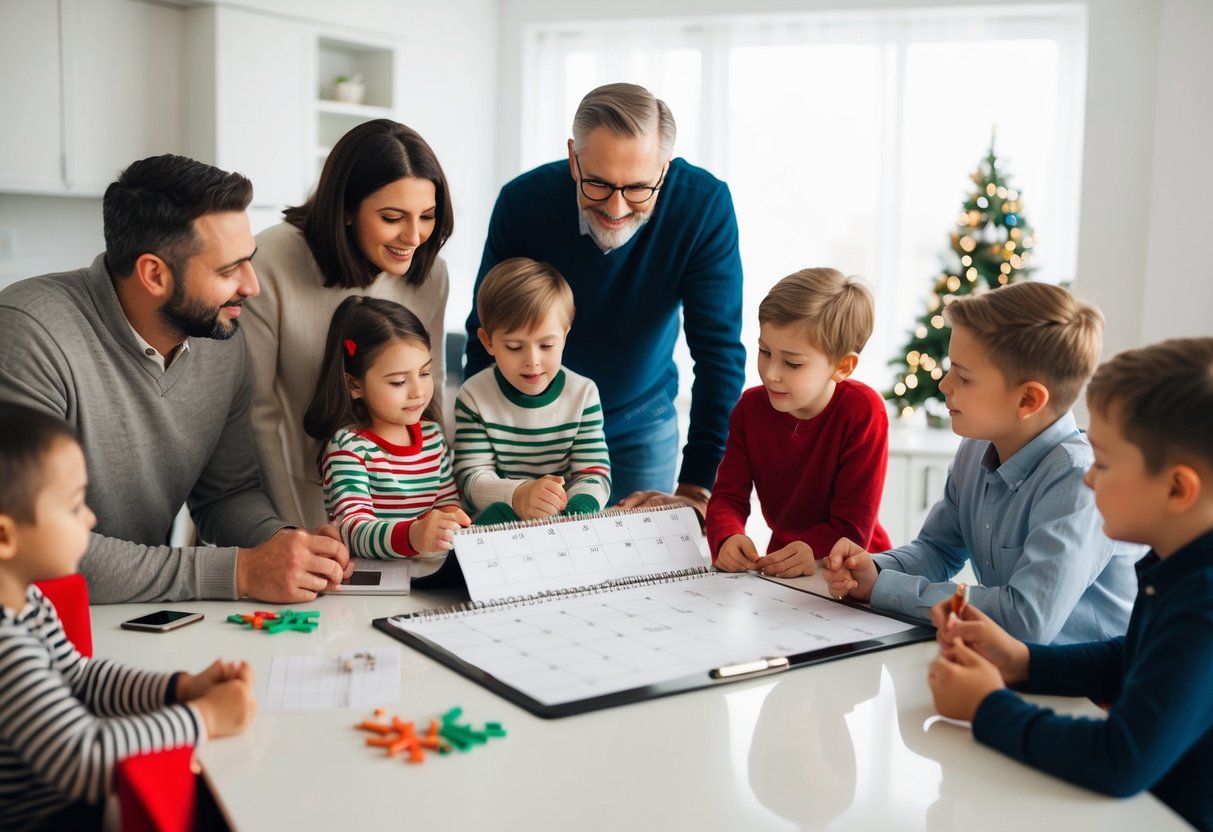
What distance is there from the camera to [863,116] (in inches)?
220

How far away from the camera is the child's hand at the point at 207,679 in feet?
4.09

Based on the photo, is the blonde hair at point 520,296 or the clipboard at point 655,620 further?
the blonde hair at point 520,296

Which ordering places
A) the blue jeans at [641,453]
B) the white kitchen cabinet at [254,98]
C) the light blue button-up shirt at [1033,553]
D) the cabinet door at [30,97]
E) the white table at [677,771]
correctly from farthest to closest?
the white kitchen cabinet at [254,98] → the cabinet door at [30,97] → the blue jeans at [641,453] → the light blue button-up shirt at [1033,553] → the white table at [677,771]

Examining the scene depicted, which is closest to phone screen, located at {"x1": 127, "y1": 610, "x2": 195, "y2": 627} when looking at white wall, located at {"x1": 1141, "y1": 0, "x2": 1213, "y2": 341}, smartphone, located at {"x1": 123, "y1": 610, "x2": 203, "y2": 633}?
smartphone, located at {"x1": 123, "y1": 610, "x2": 203, "y2": 633}

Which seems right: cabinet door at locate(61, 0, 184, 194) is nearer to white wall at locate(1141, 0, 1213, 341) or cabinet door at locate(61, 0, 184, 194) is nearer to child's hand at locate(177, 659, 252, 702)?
child's hand at locate(177, 659, 252, 702)

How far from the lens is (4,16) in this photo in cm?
426

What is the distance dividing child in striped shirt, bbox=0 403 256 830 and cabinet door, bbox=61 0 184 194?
12.7ft

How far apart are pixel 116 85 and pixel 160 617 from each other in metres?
3.75

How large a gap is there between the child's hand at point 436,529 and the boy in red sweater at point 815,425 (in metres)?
0.46

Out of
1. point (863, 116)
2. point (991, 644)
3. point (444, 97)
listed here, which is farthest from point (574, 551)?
point (444, 97)

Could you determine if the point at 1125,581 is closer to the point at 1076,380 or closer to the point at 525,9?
the point at 1076,380

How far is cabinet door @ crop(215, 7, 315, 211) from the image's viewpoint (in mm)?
4781

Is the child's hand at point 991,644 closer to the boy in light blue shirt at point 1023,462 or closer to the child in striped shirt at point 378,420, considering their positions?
the boy in light blue shirt at point 1023,462

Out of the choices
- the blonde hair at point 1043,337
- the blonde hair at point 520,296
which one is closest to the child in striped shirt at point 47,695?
the blonde hair at point 520,296
